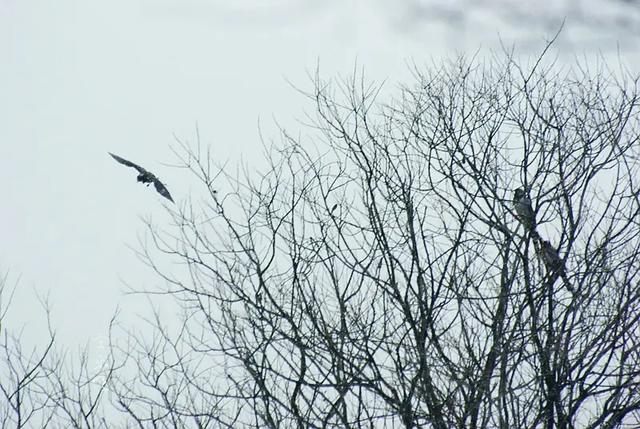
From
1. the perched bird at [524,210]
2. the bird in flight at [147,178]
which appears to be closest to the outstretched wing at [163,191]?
the bird in flight at [147,178]

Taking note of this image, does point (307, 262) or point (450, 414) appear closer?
point (450, 414)

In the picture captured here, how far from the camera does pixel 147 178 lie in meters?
7.25

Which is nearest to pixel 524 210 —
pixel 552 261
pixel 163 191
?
pixel 552 261

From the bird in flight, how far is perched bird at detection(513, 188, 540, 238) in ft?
9.65

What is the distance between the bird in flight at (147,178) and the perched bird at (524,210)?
2940 millimetres

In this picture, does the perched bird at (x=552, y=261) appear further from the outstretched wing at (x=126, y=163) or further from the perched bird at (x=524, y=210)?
the outstretched wing at (x=126, y=163)

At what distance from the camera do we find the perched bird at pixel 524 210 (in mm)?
6743

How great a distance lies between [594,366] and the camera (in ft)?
20.9

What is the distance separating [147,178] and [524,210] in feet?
10.7

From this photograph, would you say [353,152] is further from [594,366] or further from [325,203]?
[594,366]

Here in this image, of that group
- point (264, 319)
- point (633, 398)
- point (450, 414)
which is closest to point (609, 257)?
point (633, 398)

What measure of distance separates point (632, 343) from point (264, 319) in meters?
2.92

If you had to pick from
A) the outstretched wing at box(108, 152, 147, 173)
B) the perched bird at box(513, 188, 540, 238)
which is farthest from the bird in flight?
the perched bird at box(513, 188, 540, 238)

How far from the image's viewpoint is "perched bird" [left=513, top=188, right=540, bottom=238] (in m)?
6.74
